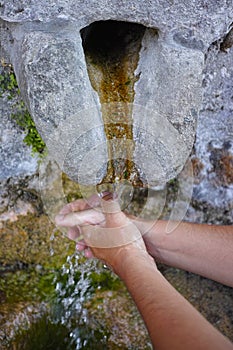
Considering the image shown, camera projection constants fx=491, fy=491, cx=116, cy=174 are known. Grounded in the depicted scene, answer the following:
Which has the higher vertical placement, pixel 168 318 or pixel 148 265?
pixel 168 318

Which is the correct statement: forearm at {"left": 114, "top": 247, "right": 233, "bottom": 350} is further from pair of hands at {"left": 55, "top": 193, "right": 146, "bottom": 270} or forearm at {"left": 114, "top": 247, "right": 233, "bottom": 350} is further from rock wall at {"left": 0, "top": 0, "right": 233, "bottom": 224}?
rock wall at {"left": 0, "top": 0, "right": 233, "bottom": 224}

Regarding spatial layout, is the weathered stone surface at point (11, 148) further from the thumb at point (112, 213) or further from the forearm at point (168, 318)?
the forearm at point (168, 318)

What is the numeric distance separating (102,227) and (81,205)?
0.13 meters

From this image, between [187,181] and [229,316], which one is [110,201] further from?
[229,316]

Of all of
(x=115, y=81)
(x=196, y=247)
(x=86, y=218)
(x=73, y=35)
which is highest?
(x=73, y=35)

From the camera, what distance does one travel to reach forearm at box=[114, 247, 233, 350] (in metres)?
0.93

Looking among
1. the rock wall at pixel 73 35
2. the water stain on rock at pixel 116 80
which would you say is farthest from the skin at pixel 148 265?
the rock wall at pixel 73 35

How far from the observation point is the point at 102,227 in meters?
1.61

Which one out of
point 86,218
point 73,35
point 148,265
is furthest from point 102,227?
point 73,35

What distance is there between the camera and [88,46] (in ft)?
5.20

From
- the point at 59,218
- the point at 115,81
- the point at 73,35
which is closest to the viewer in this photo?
the point at 73,35

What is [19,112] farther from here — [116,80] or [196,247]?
[196,247]

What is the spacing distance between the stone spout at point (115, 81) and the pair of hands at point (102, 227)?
0.54 feet

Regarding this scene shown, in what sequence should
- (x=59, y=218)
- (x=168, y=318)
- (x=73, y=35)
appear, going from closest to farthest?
(x=168, y=318) → (x=73, y=35) → (x=59, y=218)
